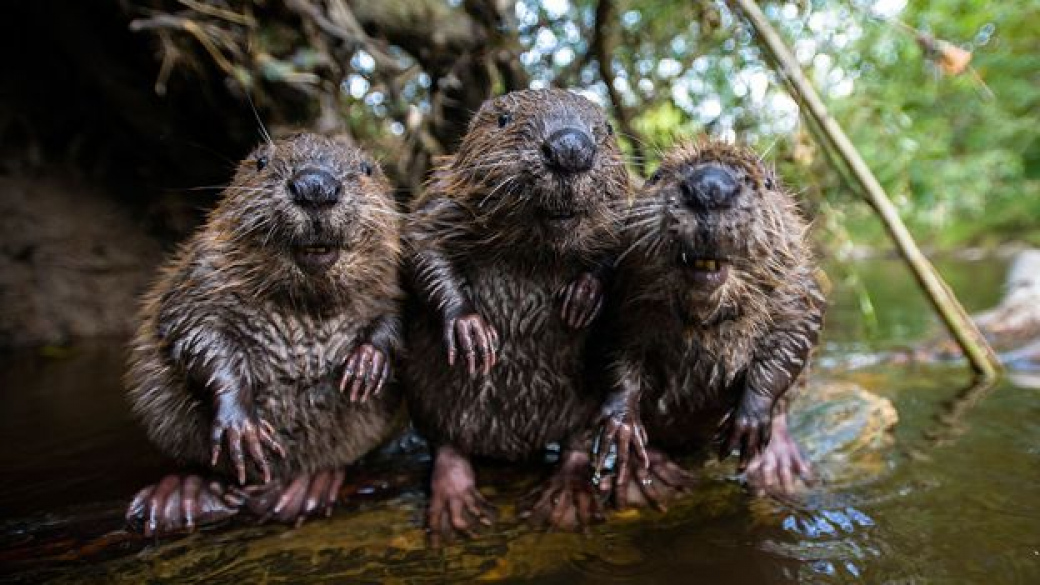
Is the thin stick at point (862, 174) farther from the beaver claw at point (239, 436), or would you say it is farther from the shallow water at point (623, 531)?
the beaver claw at point (239, 436)

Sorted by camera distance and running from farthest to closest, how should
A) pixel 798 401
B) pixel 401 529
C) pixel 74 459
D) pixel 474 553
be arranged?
1. pixel 798 401
2. pixel 74 459
3. pixel 401 529
4. pixel 474 553

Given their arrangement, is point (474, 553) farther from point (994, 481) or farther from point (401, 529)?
point (994, 481)

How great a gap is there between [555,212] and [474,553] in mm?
1072

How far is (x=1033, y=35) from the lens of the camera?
4672 millimetres

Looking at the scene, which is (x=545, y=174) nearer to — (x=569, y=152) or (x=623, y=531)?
(x=569, y=152)

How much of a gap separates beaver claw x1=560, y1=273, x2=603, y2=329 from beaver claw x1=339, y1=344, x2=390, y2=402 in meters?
0.64

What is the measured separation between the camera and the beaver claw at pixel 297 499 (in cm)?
258

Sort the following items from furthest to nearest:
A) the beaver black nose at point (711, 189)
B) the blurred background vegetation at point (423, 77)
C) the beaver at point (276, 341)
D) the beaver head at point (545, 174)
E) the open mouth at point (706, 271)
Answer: the blurred background vegetation at point (423, 77)
the beaver at point (276, 341)
the beaver head at point (545, 174)
the open mouth at point (706, 271)
the beaver black nose at point (711, 189)

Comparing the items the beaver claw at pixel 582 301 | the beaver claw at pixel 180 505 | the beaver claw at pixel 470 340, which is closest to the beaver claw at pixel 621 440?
the beaver claw at pixel 582 301

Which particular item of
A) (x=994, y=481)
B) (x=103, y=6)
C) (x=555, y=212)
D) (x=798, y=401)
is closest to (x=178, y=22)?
(x=103, y=6)

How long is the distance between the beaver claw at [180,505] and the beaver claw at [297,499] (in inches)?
2.9

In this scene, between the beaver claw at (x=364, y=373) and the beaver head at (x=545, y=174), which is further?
the beaver claw at (x=364, y=373)

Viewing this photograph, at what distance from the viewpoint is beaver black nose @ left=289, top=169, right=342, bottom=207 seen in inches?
90.2

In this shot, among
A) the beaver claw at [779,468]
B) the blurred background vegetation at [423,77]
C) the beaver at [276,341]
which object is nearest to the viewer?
the beaver at [276,341]
